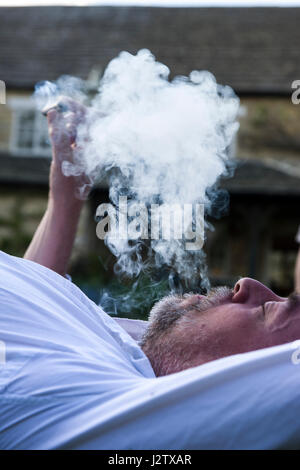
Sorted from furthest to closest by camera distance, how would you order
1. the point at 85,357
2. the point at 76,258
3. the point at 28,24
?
the point at 28,24
the point at 76,258
the point at 85,357

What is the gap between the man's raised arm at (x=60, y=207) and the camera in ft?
6.94

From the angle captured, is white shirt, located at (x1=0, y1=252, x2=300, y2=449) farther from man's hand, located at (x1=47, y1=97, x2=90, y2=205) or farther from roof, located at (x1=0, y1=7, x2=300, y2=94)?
roof, located at (x1=0, y1=7, x2=300, y2=94)

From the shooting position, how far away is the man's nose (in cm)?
164

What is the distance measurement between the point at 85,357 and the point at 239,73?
49.7ft

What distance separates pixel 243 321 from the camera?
1542 mm

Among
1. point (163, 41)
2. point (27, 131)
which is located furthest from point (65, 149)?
point (163, 41)

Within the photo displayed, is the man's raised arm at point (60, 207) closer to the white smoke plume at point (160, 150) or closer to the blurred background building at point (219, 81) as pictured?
the white smoke plume at point (160, 150)

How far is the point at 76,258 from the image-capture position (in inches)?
545

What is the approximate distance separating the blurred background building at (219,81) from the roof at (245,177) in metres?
0.03

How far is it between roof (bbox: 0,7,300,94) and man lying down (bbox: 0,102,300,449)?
14.1 metres

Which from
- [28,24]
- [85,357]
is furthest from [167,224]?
[28,24]

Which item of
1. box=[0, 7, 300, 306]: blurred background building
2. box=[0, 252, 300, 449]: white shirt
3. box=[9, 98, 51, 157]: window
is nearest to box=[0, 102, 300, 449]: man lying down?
box=[0, 252, 300, 449]: white shirt

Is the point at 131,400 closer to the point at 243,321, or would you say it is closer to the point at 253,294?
the point at 243,321
